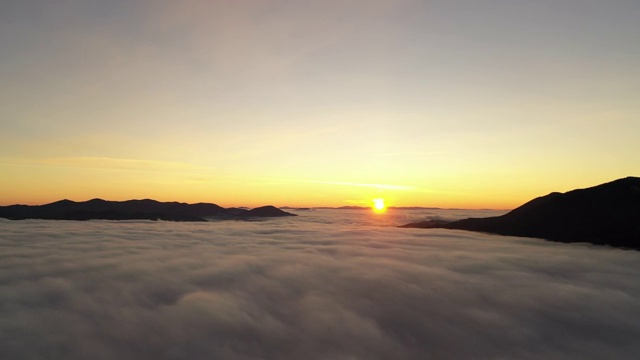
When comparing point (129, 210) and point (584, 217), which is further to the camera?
point (129, 210)

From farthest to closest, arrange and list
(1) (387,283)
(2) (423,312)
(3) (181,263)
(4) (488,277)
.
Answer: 1. (3) (181,263)
2. (4) (488,277)
3. (1) (387,283)
4. (2) (423,312)

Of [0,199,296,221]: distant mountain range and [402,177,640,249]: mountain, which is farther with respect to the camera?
[0,199,296,221]: distant mountain range

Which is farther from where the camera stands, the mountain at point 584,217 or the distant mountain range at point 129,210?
the distant mountain range at point 129,210

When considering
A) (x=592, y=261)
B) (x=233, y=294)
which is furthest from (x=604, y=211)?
(x=233, y=294)

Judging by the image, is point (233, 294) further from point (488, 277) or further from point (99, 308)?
point (488, 277)
